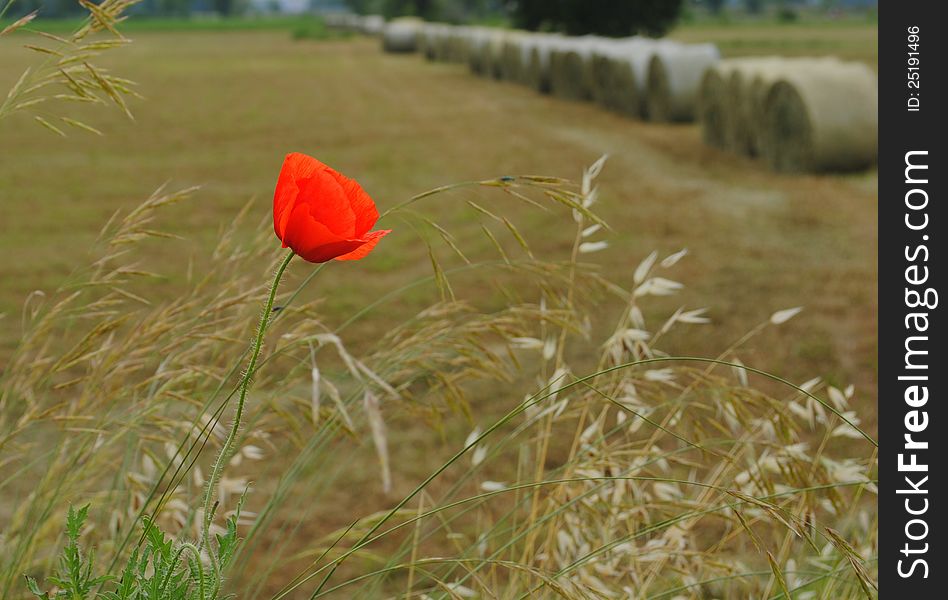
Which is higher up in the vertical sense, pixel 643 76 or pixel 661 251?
pixel 643 76

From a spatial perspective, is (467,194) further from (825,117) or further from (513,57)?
(513,57)

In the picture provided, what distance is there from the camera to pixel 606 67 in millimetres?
13812

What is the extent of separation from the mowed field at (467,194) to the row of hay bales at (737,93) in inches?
8.8

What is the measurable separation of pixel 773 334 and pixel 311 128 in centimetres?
854

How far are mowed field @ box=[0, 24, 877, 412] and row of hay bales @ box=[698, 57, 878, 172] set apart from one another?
0.20 meters

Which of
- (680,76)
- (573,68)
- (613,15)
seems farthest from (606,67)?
(613,15)

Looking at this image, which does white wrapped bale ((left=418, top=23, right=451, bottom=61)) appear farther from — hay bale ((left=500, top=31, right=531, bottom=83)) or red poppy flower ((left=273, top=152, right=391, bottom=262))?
red poppy flower ((left=273, top=152, right=391, bottom=262))

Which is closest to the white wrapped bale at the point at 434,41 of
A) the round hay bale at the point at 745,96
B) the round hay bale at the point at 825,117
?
the round hay bale at the point at 745,96

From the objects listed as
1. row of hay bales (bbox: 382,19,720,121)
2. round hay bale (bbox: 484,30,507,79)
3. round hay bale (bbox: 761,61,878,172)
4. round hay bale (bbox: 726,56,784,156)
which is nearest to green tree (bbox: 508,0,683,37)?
row of hay bales (bbox: 382,19,720,121)

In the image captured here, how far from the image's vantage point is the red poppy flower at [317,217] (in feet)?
3.73
